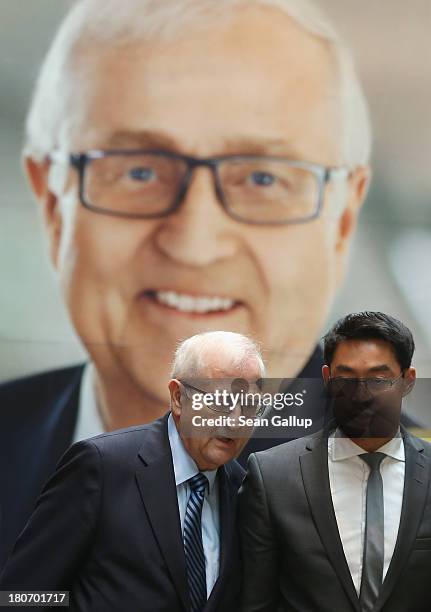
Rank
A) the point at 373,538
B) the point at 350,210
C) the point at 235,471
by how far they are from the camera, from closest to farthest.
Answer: the point at 373,538
the point at 235,471
the point at 350,210

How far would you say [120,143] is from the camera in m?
3.00

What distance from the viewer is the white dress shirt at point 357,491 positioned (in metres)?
1.74

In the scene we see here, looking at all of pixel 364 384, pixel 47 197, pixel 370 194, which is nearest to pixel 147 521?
pixel 364 384

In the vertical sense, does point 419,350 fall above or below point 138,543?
above

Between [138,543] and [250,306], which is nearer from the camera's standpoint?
[138,543]

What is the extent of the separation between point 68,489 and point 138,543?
0.64 ft

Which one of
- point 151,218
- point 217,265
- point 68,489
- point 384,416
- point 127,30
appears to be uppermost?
point 127,30

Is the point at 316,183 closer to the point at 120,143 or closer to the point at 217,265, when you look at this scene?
the point at 217,265

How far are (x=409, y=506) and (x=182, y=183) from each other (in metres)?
1.60

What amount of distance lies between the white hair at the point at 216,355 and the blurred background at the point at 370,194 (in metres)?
1.26

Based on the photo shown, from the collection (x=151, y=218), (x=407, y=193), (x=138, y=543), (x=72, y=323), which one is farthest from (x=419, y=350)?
(x=138, y=543)

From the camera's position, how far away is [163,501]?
5.96ft

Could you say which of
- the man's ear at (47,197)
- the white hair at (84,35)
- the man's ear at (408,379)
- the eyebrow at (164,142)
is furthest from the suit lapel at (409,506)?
the white hair at (84,35)

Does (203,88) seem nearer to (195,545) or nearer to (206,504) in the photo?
(206,504)
